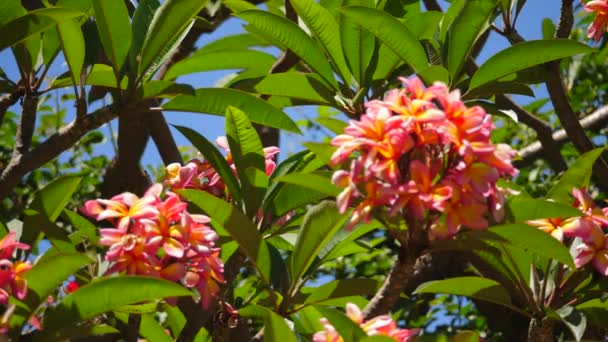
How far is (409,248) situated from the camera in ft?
4.05

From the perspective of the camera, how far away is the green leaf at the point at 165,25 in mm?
1526

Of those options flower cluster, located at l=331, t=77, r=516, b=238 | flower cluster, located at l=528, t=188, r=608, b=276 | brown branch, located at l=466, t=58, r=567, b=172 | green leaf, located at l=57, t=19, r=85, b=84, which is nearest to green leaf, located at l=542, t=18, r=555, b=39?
brown branch, located at l=466, t=58, r=567, b=172

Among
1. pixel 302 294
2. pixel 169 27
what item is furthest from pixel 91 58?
pixel 302 294

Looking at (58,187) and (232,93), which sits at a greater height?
(232,93)

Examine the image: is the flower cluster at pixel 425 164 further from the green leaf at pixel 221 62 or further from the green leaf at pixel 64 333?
the green leaf at pixel 221 62

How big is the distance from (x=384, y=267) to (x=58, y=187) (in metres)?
2.14

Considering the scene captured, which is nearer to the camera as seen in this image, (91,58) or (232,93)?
(232,93)

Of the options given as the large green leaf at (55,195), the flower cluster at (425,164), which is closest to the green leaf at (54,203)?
the large green leaf at (55,195)

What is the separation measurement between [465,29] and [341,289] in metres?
0.57

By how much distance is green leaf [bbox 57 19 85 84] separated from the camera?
1540mm

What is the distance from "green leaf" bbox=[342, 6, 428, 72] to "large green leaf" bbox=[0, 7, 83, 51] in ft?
1.55

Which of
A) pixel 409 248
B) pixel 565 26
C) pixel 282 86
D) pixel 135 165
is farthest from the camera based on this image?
pixel 135 165

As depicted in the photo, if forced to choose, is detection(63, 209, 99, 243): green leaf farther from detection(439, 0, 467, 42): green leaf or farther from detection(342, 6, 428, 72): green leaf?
detection(439, 0, 467, 42): green leaf

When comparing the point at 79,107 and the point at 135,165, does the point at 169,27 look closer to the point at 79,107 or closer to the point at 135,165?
the point at 79,107
